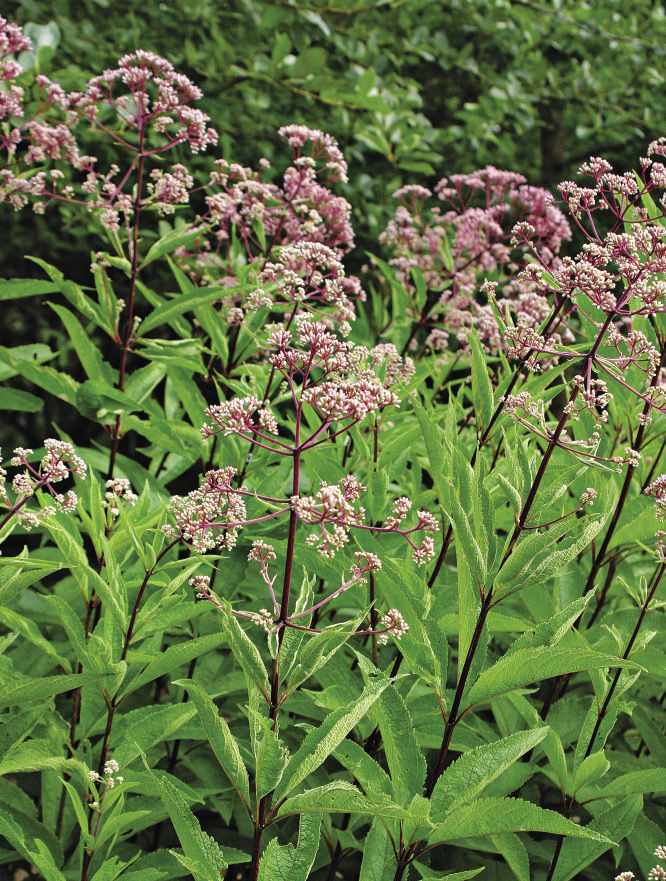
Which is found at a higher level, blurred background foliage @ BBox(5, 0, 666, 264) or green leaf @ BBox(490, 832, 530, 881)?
blurred background foliage @ BBox(5, 0, 666, 264)

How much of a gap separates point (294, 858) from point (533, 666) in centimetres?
48

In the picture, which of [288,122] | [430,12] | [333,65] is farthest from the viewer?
[430,12]

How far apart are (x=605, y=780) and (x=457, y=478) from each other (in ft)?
3.31

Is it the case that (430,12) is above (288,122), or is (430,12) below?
above

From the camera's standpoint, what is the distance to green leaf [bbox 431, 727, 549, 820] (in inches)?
50.7

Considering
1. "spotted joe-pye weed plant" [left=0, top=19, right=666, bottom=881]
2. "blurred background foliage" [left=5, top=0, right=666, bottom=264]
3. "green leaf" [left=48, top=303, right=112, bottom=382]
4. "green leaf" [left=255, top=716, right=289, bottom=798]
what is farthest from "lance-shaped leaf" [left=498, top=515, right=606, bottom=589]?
"blurred background foliage" [left=5, top=0, right=666, bottom=264]

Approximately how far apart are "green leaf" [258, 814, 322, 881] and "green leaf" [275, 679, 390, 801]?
0.25 feet

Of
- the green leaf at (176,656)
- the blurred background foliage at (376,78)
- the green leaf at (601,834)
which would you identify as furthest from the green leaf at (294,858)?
the blurred background foliage at (376,78)

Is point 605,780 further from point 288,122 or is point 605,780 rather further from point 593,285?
point 288,122

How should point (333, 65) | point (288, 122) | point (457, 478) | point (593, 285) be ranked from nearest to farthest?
1. point (593, 285)
2. point (457, 478)
3. point (288, 122)
4. point (333, 65)

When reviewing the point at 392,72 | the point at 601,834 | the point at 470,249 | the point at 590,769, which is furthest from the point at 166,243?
the point at 392,72

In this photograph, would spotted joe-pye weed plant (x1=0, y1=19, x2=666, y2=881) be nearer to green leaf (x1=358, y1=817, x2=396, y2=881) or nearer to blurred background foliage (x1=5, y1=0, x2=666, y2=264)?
green leaf (x1=358, y1=817, x2=396, y2=881)

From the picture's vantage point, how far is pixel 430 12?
6.05m

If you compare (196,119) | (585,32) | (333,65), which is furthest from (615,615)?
(585,32)
